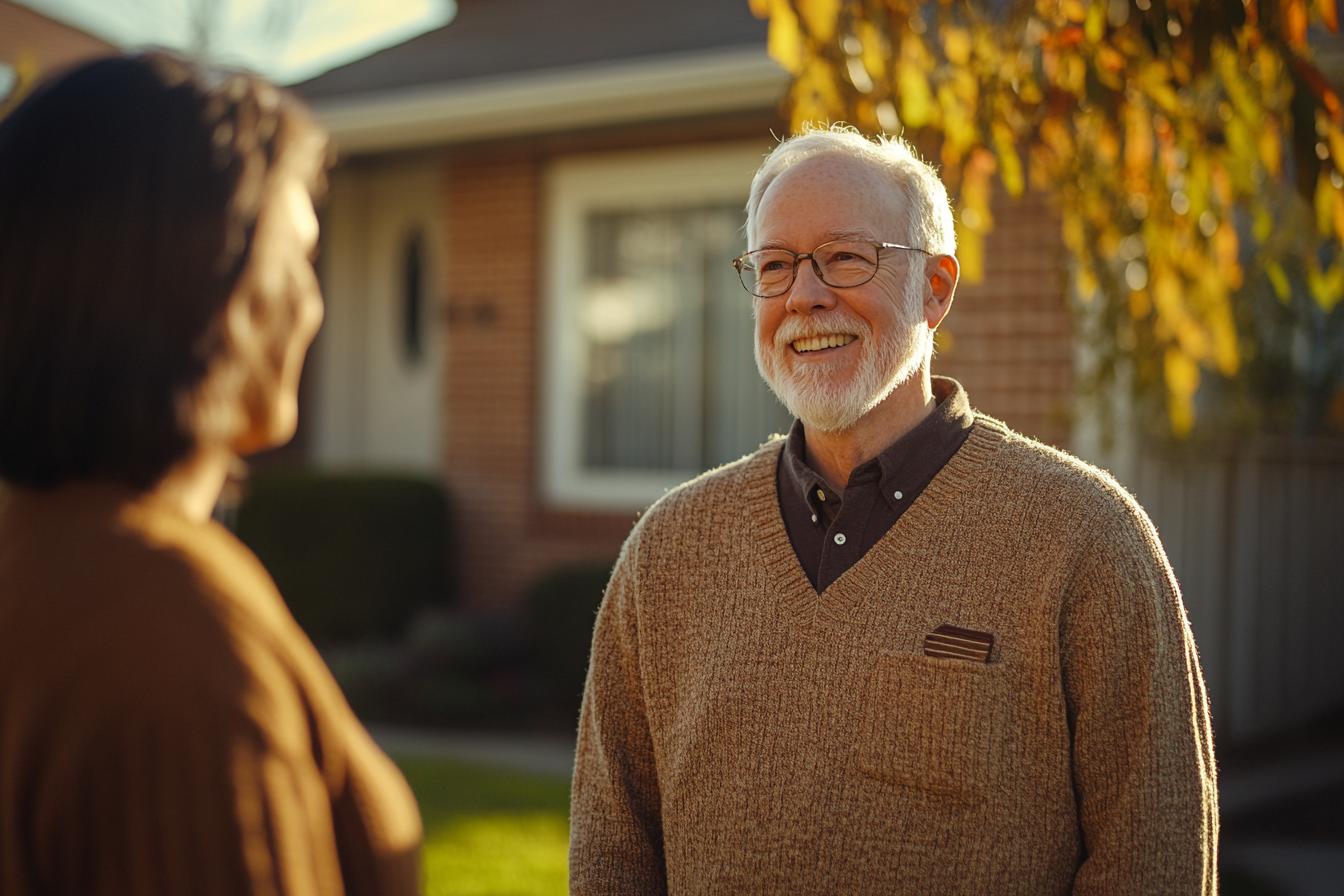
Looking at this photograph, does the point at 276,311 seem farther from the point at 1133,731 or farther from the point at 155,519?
the point at 1133,731

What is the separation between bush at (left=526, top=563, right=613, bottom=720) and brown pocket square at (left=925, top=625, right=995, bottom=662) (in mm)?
5210

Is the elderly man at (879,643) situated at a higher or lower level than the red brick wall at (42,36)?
lower

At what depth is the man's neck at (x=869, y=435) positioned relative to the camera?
7.43 feet

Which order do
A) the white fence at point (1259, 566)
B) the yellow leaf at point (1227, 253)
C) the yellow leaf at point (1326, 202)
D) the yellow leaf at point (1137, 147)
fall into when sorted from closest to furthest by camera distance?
the yellow leaf at point (1326, 202)
the yellow leaf at point (1137, 147)
the yellow leaf at point (1227, 253)
the white fence at point (1259, 566)

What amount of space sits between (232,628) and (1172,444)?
5599 millimetres

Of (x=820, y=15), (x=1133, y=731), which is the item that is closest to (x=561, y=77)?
(x=820, y=15)

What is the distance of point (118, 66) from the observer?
1131 millimetres

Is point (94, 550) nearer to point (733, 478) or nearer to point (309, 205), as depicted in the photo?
point (309, 205)

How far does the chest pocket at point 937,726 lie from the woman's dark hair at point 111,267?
1.25 meters

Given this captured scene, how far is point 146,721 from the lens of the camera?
964 millimetres

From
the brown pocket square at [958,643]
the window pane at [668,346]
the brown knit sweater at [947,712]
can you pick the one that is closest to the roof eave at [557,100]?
the window pane at [668,346]

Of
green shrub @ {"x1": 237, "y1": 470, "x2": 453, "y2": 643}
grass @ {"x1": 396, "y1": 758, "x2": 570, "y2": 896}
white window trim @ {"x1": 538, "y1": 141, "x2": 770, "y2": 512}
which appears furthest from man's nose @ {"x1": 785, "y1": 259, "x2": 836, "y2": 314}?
green shrub @ {"x1": 237, "y1": 470, "x2": 453, "y2": 643}

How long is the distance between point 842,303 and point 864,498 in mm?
382

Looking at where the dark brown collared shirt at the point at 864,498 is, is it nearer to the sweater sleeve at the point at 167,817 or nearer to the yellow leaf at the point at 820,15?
the yellow leaf at the point at 820,15
